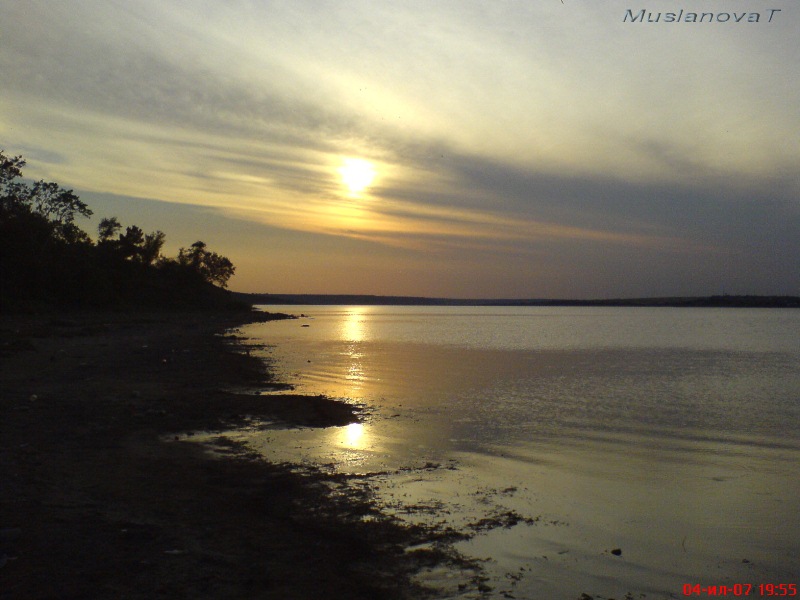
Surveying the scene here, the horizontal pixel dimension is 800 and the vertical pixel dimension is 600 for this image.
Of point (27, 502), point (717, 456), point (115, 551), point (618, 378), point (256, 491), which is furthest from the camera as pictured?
point (618, 378)

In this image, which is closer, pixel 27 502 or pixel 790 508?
pixel 27 502

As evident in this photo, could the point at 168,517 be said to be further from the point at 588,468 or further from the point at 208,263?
the point at 208,263

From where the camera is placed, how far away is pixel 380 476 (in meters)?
11.3

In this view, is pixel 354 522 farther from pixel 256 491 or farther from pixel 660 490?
pixel 660 490

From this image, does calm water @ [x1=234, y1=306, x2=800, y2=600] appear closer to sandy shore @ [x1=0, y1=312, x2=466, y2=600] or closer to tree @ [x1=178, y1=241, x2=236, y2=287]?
sandy shore @ [x1=0, y1=312, x2=466, y2=600]

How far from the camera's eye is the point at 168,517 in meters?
8.37

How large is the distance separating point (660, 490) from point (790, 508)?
2005 mm

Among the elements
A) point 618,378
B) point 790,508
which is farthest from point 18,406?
point 618,378
